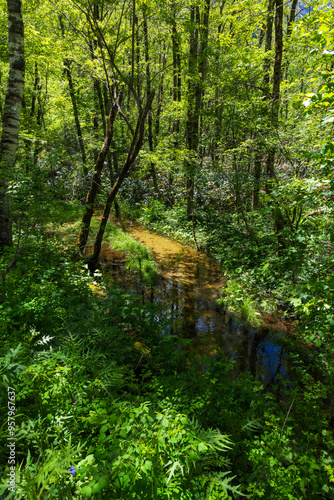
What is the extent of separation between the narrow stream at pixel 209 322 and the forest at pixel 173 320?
0.06 metres

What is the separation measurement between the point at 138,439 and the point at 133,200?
1668 centimetres

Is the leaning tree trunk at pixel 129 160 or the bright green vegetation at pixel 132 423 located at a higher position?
the leaning tree trunk at pixel 129 160

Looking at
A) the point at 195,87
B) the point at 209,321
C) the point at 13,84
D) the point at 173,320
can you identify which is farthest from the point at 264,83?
the point at 173,320

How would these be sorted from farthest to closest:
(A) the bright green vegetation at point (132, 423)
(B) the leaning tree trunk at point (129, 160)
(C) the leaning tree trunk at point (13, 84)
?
(B) the leaning tree trunk at point (129, 160)
(C) the leaning tree trunk at point (13, 84)
(A) the bright green vegetation at point (132, 423)

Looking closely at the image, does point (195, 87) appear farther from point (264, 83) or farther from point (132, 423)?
point (132, 423)

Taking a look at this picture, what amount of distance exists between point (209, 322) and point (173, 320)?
973 millimetres

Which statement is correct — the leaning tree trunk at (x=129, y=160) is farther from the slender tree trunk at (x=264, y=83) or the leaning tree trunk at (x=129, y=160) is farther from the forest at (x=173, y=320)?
the slender tree trunk at (x=264, y=83)

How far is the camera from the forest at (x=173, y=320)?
186 cm

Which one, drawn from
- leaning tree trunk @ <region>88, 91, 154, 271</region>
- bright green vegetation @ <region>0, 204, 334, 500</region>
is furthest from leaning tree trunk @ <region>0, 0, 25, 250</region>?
bright green vegetation @ <region>0, 204, 334, 500</region>

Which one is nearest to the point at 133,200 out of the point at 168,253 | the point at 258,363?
the point at 168,253

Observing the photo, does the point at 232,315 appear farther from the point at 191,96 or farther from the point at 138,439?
the point at 191,96

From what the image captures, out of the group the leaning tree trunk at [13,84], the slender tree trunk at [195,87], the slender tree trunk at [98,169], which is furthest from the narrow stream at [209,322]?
the leaning tree trunk at [13,84]

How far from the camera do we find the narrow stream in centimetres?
Result: 507

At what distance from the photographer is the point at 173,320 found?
20.9ft
